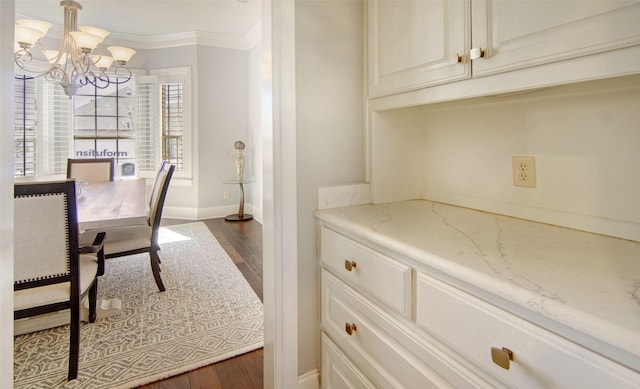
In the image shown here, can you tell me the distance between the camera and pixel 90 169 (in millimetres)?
3662

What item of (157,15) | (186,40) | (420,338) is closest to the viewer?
(420,338)

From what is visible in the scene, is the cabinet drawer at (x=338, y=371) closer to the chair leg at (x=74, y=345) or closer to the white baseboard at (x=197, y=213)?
the chair leg at (x=74, y=345)

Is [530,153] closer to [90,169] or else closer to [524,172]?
[524,172]

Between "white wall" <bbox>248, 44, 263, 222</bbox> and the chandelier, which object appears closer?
the chandelier

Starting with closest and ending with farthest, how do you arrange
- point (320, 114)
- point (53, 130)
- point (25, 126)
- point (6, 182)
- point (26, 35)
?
point (6, 182) → point (320, 114) → point (26, 35) → point (25, 126) → point (53, 130)

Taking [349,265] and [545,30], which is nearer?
[545,30]

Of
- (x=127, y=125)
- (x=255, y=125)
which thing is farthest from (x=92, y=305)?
(x=127, y=125)

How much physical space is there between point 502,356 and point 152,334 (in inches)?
79.5

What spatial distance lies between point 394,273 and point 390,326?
0.59ft

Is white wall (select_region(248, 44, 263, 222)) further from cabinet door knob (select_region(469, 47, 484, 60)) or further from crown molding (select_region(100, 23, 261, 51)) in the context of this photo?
cabinet door knob (select_region(469, 47, 484, 60))

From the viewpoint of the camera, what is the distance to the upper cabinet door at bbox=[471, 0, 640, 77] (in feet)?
2.36

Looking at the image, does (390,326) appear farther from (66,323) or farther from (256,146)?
(256,146)

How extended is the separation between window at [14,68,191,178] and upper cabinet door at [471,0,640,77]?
486 cm

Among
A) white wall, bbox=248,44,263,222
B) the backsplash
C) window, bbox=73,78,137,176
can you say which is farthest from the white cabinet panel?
window, bbox=73,78,137,176
